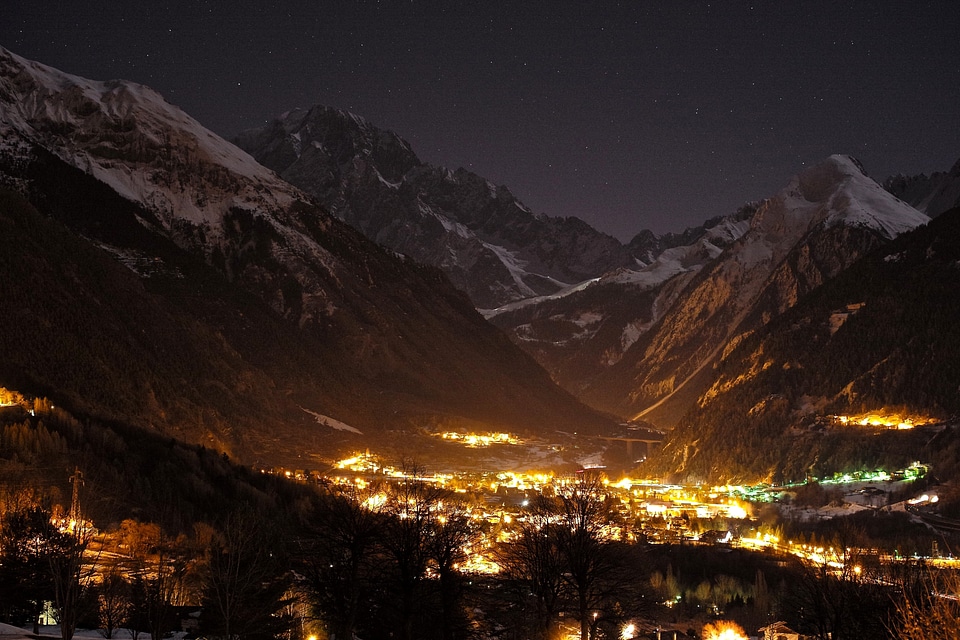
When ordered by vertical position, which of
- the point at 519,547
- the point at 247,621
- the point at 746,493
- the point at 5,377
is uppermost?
the point at 5,377

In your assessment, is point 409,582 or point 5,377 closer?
point 409,582

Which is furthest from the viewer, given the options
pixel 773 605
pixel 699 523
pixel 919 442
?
pixel 919 442

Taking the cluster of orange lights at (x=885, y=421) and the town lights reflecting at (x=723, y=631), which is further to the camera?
the cluster of orange lights at (x=885, y=421)

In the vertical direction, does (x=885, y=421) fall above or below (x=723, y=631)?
above

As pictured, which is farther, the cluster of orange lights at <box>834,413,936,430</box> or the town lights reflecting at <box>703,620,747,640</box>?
the cluster of orange lights at <box>834,413,936,430</box>

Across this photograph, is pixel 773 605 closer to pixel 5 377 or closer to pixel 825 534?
pixel 825 534

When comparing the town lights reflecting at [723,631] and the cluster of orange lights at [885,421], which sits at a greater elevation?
the cluster of orange lights at [885,421]

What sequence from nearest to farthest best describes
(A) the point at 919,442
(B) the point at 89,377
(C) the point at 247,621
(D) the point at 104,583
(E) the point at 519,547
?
(C) the point at 247,621 → (D) the point at 104,583 → (E) the point at 519,547 → (A) the point at 919,442 → (B) the point at 89,377

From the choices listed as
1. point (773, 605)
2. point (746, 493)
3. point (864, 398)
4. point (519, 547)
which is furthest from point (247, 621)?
point (864, 398)

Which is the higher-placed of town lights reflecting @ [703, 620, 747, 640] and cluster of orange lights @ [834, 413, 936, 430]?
cluster of orange lights @ [834, 413, 936, 430]

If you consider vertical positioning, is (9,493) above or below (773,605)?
above

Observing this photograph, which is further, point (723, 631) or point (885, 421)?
point (885, 421)
